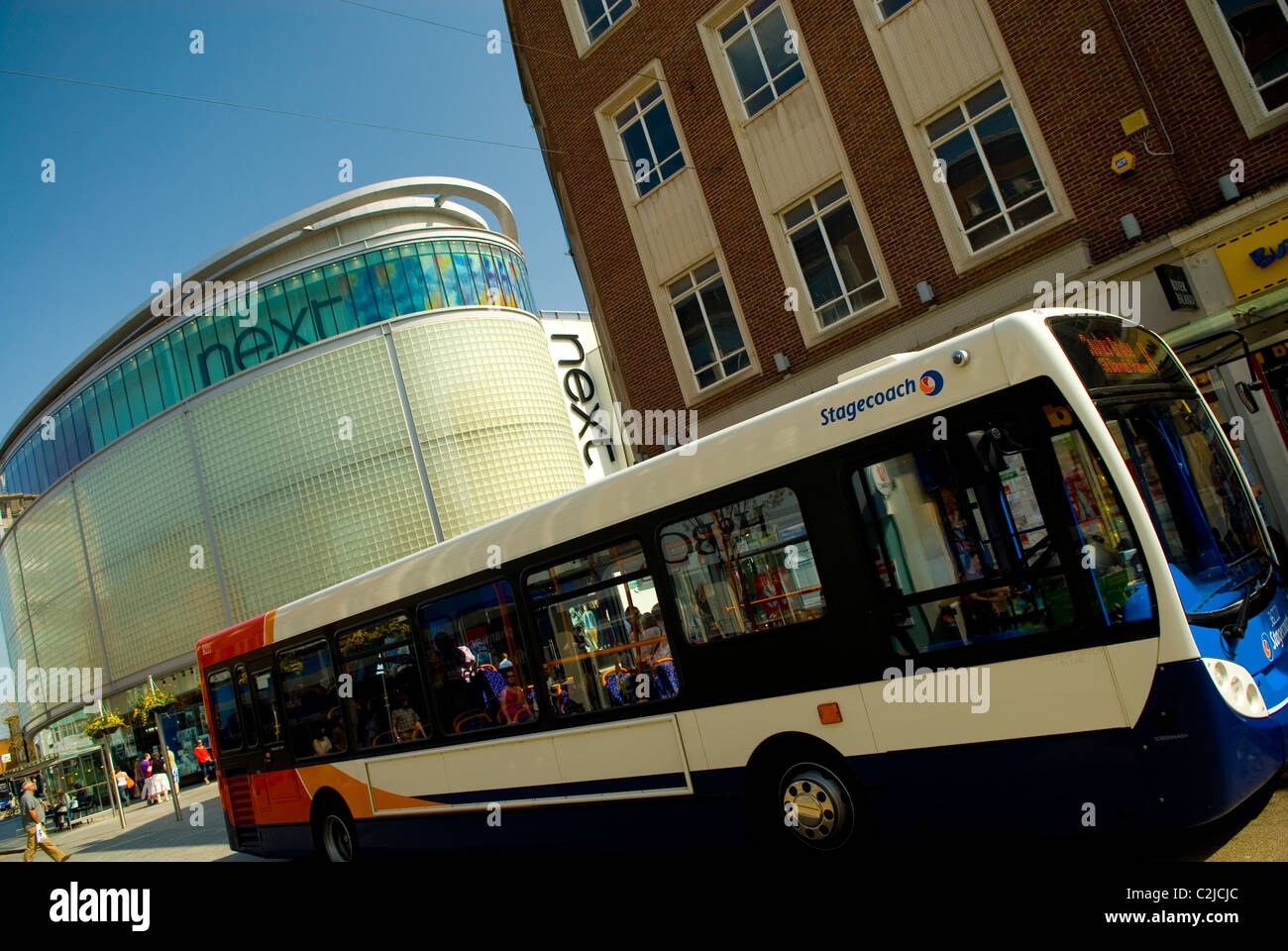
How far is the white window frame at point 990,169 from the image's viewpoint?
1223cm

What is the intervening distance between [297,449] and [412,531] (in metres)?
6.81

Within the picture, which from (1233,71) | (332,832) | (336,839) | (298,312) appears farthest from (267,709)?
(298,312)

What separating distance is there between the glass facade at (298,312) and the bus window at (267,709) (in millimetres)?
34099

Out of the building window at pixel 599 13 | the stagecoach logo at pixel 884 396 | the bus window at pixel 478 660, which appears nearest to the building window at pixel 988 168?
the building window at pixel 599 13

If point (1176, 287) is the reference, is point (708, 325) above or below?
above

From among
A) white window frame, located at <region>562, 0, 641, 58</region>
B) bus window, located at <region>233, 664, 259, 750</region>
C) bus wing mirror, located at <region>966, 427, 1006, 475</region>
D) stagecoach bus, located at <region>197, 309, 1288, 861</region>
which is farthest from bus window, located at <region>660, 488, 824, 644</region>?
white window frame, located at <region>562, 0, 641, 58</region>

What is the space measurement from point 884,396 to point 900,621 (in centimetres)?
136

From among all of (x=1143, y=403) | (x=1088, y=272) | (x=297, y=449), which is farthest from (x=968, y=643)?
(x=297, y=449)

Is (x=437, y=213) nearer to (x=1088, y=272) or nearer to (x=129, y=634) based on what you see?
(x=129, y=634)

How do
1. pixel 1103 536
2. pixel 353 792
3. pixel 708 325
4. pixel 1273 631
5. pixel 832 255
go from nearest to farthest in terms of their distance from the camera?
1. pixel 1103 536
2. pixel 1273 631
3. pixel 353 792
4. pixel 832 255
5. pixel 708 325

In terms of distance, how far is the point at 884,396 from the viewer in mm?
5457

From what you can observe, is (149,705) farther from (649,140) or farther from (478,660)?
(478,660)

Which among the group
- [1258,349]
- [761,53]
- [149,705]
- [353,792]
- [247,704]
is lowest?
[353,792]

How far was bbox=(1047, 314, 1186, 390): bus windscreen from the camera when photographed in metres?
5.04
